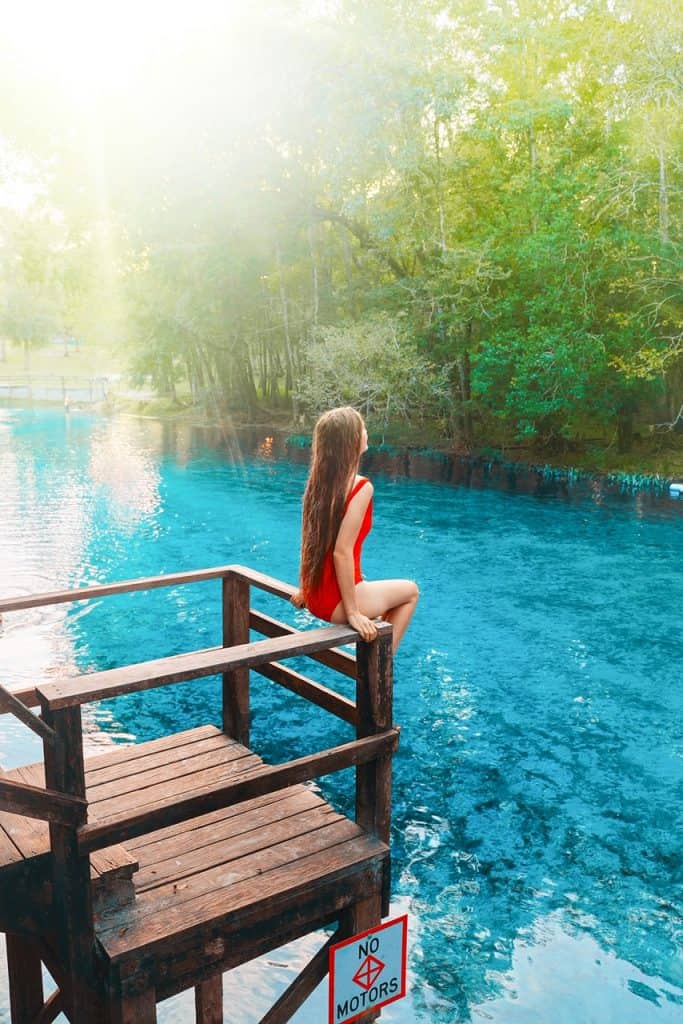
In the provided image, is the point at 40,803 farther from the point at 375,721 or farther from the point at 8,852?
the point at 375,721

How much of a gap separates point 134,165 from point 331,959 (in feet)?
104

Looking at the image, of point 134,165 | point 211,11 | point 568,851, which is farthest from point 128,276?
point 568,851

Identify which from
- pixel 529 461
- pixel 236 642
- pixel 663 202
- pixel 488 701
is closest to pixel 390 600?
pixel 236 642

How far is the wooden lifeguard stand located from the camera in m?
3.54

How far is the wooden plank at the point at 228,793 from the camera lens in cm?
359

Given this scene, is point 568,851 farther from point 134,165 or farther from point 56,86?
point 56,86

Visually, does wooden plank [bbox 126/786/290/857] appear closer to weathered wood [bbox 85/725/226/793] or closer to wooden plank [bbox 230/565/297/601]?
weathered wood [bbox 85/725/226/793]

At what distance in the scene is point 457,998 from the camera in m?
5.81

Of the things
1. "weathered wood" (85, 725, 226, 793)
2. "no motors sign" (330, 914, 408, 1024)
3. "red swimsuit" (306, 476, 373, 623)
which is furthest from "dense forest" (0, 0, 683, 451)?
"no motors sign" (330, 914, 408, 1024)

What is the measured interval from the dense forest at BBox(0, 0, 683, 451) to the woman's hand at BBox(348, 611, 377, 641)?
19991 millimetres

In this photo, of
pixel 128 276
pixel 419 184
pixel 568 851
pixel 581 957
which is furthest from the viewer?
pixel 128 276

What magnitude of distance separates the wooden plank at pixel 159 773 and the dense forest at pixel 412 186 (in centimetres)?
1960

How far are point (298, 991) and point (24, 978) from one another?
5.32 feet

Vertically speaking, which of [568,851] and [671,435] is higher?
[671,435]
